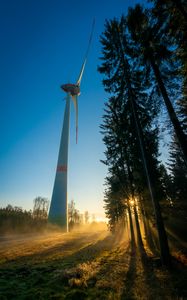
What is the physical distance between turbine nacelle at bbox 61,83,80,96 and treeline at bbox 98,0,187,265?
24.7 metres

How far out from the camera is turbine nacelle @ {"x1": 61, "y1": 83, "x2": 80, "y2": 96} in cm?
4031

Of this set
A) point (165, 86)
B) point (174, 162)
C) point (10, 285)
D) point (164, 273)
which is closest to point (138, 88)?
point (165, 86)

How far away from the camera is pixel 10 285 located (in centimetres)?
548

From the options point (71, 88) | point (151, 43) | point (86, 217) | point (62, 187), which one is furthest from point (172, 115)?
point (86, 217)

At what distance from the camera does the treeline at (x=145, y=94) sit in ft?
28.3

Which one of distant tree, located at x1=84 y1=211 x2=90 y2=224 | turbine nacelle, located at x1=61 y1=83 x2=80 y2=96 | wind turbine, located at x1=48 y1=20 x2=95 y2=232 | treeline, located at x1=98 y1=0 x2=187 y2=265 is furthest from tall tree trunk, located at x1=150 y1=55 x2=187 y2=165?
distant tree, located at x1=84 y1=211 x2=90 y2=224

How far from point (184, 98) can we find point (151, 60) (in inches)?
126

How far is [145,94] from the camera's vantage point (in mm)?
12977

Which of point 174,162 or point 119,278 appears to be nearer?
point 119,278

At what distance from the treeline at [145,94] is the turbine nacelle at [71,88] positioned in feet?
81.0

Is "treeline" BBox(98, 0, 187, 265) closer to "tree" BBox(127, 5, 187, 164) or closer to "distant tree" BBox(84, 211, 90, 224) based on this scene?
"tree" BBox(127, 5, 187, 164)

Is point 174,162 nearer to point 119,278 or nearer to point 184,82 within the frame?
point 184,82

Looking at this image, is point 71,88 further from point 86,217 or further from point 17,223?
point 86,217

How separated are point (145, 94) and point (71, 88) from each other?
3115 cm
